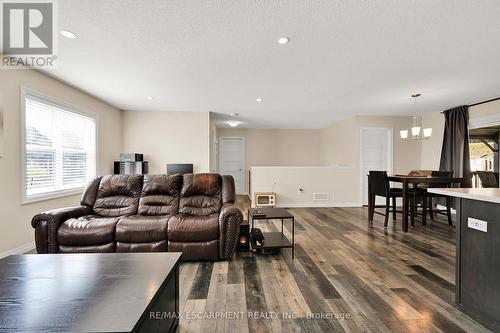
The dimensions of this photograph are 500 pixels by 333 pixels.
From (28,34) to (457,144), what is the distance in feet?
23.2

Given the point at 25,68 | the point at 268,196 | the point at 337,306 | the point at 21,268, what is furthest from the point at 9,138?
the point at 268,196

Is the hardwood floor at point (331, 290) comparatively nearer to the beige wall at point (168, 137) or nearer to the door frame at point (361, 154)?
the door frame at point (361, 154)

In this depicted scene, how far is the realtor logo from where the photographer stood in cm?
191

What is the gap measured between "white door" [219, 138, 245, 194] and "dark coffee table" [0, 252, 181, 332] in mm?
6624

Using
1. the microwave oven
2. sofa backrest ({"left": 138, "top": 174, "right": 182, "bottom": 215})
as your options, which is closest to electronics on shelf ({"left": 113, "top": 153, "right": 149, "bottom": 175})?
sofa backrest ({"left": 138, "top": 174, "right": 182, "bottom": 215})

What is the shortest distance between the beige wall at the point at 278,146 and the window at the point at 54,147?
4.34m

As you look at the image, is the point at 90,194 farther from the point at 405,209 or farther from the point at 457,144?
the point at 457,144

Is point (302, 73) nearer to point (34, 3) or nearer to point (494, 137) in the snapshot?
point (34, 3)

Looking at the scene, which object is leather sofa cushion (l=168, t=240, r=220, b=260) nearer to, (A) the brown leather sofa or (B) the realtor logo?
(A) the brown leather sofa

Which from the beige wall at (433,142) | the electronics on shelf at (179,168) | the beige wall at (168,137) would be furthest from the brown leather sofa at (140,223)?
the beige wall at (433,142)

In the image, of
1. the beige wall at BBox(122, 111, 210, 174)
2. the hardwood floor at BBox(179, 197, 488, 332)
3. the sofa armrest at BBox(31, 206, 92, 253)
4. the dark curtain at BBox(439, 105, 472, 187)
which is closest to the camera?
the hardwood floor at BBox(179, 197, 488, 332)

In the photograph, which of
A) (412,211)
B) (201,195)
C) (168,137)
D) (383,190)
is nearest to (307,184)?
(383,190)

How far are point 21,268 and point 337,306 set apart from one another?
7.09 feet

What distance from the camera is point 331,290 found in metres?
2.00
